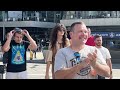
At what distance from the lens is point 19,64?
4.15 meters

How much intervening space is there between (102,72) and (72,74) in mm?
256

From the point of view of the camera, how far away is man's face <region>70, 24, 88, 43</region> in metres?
2.42

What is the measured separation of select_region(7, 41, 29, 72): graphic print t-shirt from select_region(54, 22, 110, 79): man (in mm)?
1670

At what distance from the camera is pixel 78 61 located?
98.0 inches

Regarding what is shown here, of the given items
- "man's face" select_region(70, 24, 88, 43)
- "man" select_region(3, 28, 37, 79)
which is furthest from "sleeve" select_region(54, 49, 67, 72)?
"man" select_region(3, 28, 37, 79)

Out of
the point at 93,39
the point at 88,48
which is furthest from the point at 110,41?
the point at 88,48

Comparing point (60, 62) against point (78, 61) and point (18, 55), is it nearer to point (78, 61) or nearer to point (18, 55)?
point (78, 61)

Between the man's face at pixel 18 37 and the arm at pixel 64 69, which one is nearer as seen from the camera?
the arm at pixel 64 69

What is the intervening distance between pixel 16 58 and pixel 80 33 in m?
1.90

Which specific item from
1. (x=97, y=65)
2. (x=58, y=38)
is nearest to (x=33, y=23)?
(x=58, y=38)

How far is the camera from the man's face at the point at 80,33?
2418 millimetres

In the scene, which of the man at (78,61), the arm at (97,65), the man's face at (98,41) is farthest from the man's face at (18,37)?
the arm at (97,65)

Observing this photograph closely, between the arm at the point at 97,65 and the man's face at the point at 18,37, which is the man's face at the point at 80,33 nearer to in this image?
the arm at the point at 97,65
